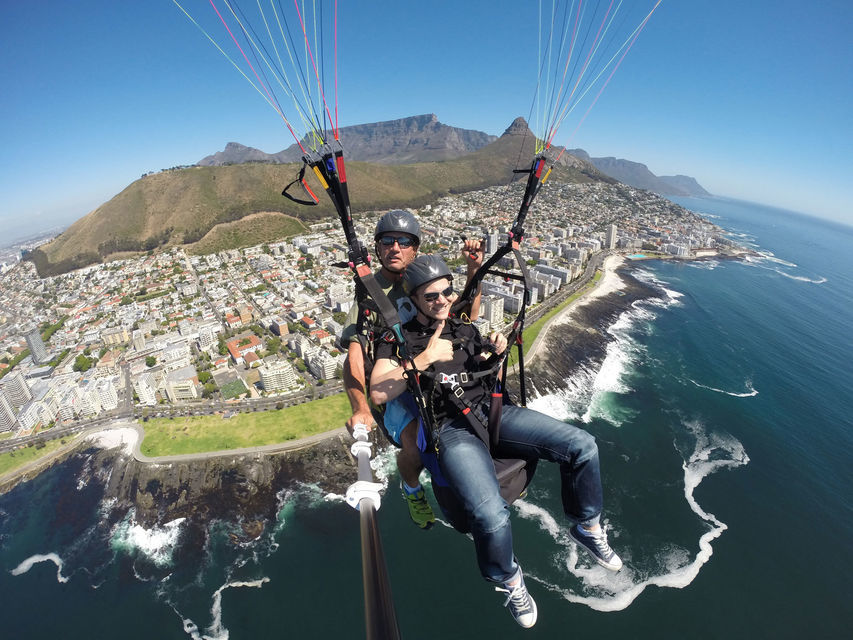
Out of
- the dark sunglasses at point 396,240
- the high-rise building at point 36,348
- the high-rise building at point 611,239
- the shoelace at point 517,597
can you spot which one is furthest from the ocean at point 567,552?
the high-rise building at point 611,239

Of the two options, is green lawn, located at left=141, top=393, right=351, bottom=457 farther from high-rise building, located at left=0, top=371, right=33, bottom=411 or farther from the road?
high-rise building, located at left=0, top=371, right=33, bottom=411

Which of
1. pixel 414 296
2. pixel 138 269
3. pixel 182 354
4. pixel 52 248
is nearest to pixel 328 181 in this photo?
pixel 414 296

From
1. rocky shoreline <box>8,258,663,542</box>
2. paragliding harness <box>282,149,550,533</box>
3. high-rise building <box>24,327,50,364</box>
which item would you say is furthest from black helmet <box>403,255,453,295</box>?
high-rise building <box>24,327,50,364</box>

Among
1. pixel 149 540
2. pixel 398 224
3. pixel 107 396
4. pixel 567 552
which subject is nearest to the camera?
pixel 398 224

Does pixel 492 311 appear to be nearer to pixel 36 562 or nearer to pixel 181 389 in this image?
pixel 181 389

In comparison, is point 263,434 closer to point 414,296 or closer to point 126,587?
point 126,587

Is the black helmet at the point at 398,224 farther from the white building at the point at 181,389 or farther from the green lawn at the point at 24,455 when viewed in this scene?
the green lawn at the point at 24,455

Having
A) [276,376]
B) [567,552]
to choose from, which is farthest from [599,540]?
[276,376]
